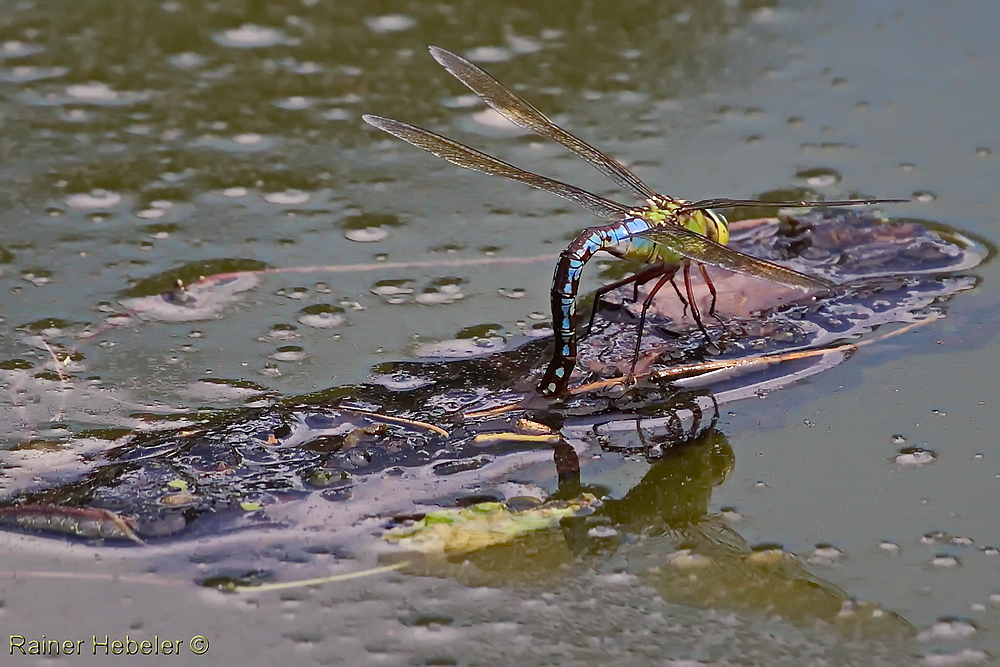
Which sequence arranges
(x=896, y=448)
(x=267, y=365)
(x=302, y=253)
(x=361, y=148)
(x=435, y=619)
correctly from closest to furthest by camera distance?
(x=435, y=619) < (x=896, y=448) < (x=267, y=365) < (x=302, y=253) < (x=361, y=148)

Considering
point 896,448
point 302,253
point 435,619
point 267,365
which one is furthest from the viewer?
point 302,253

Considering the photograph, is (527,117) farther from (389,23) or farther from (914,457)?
(914,457)

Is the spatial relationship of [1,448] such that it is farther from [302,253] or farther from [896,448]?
[896,448]

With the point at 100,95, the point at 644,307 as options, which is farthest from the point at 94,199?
the point at 644,307

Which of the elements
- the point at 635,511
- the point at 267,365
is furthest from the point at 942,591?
the point at 267,365

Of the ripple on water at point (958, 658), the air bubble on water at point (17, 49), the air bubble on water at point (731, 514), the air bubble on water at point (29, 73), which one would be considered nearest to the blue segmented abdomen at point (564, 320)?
the air bubble on water at point (731, 514)

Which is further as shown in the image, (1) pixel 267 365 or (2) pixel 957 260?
(2) pixel 957 260

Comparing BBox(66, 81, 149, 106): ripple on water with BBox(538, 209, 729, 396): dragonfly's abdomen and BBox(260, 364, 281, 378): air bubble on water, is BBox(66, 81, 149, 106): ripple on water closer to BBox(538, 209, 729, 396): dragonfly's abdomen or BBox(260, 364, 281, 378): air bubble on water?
BBox(260, 364, 281, 378): air bubble on water

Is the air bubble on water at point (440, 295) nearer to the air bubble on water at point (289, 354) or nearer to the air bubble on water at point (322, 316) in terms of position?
the air bubble on water at point (322, 316)
